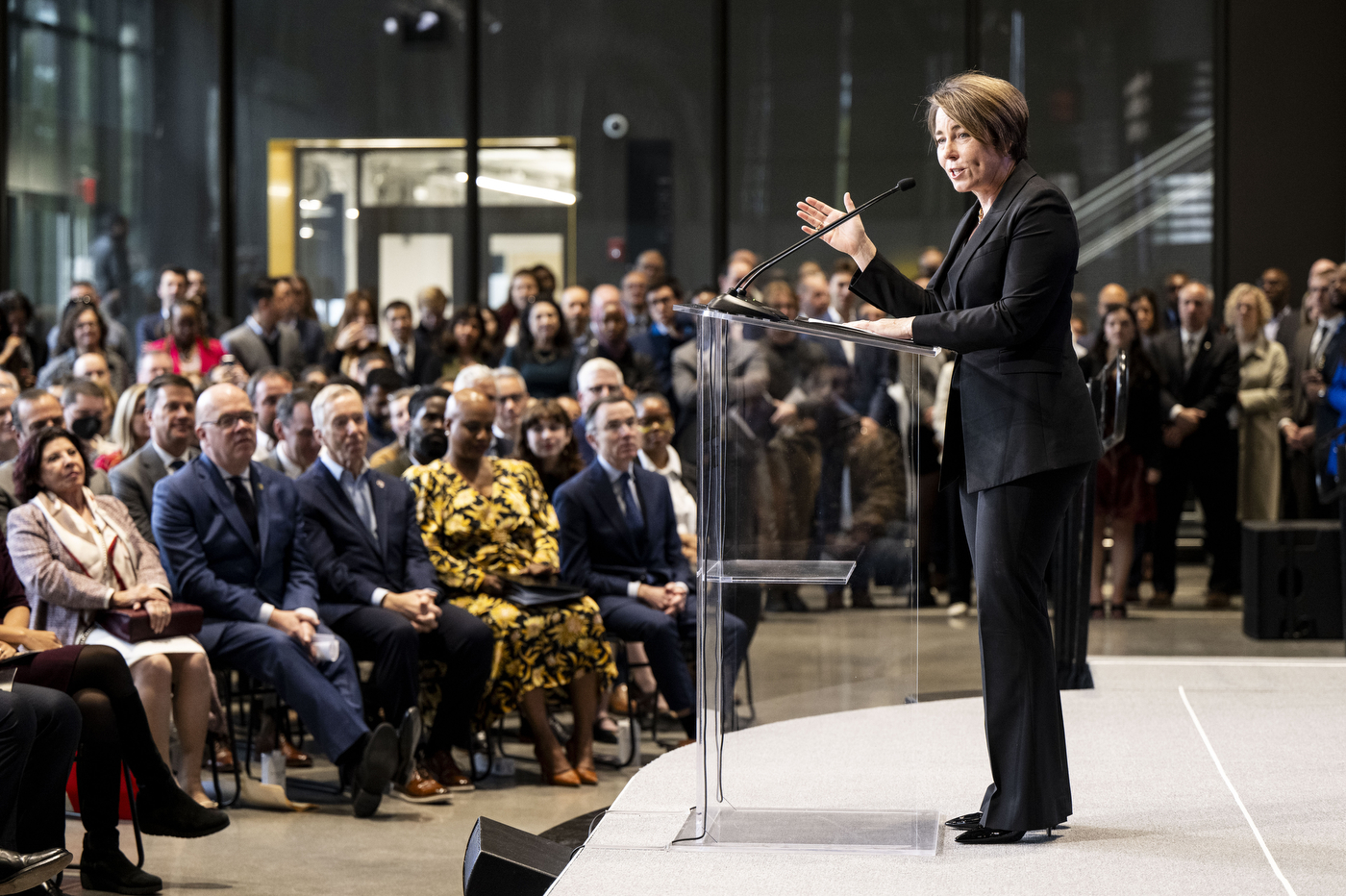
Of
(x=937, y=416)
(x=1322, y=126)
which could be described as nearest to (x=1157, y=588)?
(x=937, y=416)

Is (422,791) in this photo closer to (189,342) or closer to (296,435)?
(296,435)

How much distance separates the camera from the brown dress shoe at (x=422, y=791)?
4633 mm

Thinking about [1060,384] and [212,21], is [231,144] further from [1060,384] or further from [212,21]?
[1060,384]

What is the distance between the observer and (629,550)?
5262mm

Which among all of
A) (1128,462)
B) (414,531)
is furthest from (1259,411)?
(414,531)

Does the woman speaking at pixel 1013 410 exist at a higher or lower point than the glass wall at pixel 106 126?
lower

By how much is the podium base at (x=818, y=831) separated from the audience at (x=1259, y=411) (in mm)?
5639

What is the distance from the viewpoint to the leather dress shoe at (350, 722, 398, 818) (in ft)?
14.2

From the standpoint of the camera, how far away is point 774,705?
125 inches

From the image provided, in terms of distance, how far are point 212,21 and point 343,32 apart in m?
0.93

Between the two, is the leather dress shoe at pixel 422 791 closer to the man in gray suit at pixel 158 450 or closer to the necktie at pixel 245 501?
the necktie at pixel 245 501

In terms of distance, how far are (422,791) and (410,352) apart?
395 centimetres

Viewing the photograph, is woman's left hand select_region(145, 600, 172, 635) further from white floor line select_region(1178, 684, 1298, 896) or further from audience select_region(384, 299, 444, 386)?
audience select_region(384, 299, 444, 386)

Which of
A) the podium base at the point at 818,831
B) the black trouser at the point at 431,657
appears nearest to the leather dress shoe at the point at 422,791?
the black trouser at the point at 431,657
